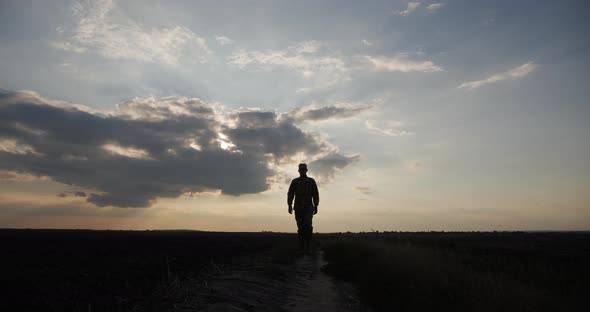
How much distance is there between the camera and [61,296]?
8219mm

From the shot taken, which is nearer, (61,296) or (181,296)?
(181,296)

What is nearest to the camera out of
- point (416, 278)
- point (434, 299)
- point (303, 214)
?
point (434, 299)

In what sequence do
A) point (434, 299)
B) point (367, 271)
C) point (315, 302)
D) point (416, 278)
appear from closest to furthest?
point (434, 299) < point (315, 302) < point (416, 278) < point (367, 271)

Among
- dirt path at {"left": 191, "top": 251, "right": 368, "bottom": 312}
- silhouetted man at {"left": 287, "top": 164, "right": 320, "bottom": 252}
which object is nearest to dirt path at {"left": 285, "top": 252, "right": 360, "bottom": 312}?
dirt path at {"left": 191, "top": 251, "right": 368, "bottom": 312}

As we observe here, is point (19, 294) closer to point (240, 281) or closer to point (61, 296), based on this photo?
point (61, 296)

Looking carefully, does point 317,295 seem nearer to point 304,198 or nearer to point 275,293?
point 275,293

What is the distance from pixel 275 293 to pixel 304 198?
28.2 ft

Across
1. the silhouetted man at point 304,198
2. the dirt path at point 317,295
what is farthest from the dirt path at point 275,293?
the silhouetted man at point 304,198

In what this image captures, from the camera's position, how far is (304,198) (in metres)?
16.3

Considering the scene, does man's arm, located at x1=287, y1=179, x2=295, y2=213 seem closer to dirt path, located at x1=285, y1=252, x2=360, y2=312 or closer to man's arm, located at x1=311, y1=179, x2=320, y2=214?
man's arm, located at x1=311, y1=179, x2=320, y2=214

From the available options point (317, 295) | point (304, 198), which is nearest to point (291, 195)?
point (304, 198)

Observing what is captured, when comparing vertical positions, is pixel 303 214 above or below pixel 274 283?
above

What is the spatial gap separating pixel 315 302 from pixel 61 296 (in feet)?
16.6

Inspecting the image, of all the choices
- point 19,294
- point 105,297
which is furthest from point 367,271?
point 19,294
